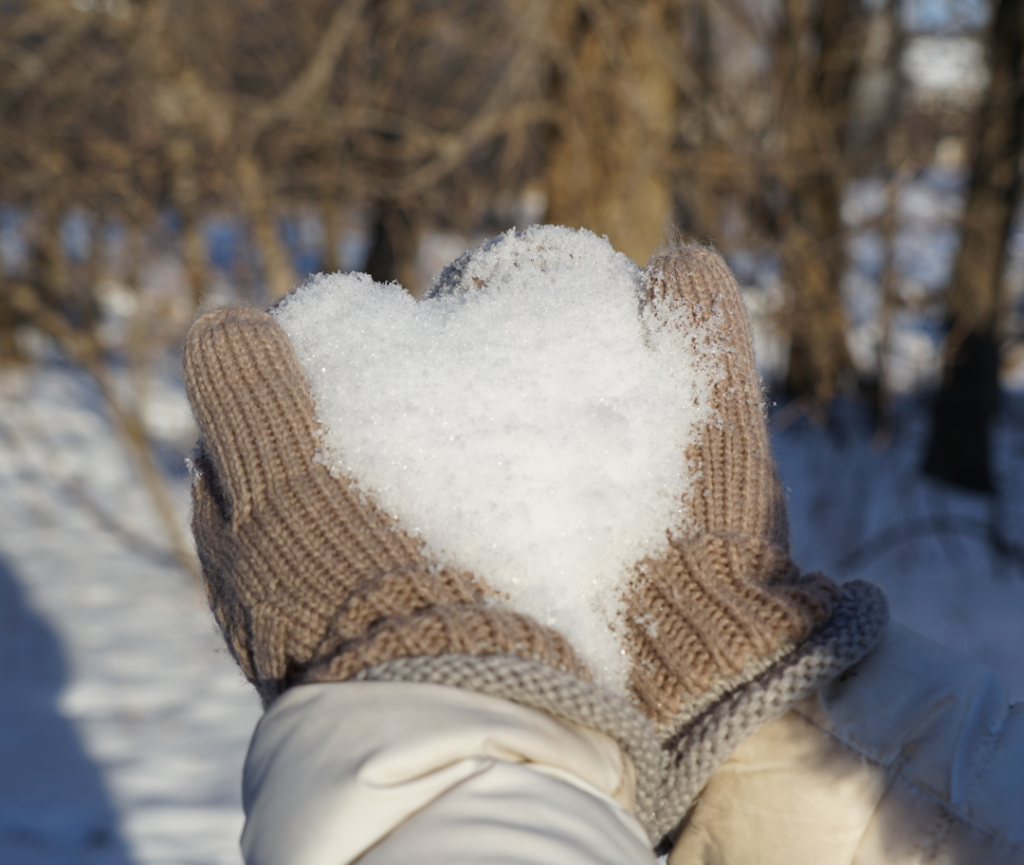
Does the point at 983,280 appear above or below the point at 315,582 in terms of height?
below

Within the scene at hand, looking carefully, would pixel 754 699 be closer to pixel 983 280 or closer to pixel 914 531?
pixel 914 531

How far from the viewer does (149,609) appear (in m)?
3.53

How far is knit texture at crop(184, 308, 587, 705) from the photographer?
80 cm

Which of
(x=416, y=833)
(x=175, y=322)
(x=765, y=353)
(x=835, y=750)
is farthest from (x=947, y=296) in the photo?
(x=416, y=833)

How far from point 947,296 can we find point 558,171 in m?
3.03

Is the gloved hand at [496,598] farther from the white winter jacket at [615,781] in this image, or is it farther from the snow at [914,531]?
the snow at [914,531]

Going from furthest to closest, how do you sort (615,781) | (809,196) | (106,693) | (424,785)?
(809,196), (106,693), (615,781), (424,785)

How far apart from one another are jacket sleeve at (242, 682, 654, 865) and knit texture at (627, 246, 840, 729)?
0.20 m

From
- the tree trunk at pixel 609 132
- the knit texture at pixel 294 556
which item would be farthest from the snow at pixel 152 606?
the tree trunk at pixel 609 132

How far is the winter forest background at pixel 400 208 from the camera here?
2.86 metres

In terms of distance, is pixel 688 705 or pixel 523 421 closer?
pixel 688 705

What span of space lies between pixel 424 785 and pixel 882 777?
0.52m

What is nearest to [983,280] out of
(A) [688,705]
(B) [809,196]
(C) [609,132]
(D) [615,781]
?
(B) [809,196]

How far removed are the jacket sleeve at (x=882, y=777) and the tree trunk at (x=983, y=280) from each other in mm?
3657
